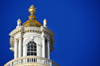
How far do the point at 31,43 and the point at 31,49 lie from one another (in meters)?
0.85

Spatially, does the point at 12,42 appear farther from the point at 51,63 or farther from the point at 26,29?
the point at 51,63

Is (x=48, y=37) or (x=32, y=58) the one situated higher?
(x=48, y=37)

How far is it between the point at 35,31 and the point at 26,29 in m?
1.20

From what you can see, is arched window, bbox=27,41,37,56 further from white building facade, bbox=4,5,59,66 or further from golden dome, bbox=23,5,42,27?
golden dome, bbox=23,5,42,27

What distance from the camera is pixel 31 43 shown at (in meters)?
60.3

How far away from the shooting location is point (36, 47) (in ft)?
197

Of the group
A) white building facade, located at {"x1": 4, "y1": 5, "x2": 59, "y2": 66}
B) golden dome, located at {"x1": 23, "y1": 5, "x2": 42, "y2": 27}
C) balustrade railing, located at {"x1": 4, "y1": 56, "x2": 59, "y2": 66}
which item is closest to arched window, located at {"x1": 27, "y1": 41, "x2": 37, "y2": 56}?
white building facade, located at {"x1": 4, "y1": 5, "x2": 59, "y2": 66}

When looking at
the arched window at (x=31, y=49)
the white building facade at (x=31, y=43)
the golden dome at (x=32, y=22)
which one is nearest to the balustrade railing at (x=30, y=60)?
the white building facade at (x=31, y=43)

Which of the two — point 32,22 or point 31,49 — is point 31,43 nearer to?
point 31,49

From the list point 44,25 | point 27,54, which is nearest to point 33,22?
point 44,25

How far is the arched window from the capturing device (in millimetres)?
59531

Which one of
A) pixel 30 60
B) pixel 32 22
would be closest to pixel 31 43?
pixel 30 60

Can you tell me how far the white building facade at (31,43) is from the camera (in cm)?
5759

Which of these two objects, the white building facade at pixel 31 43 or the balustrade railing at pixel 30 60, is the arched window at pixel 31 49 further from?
the balustrade railing at pixel 30 60
